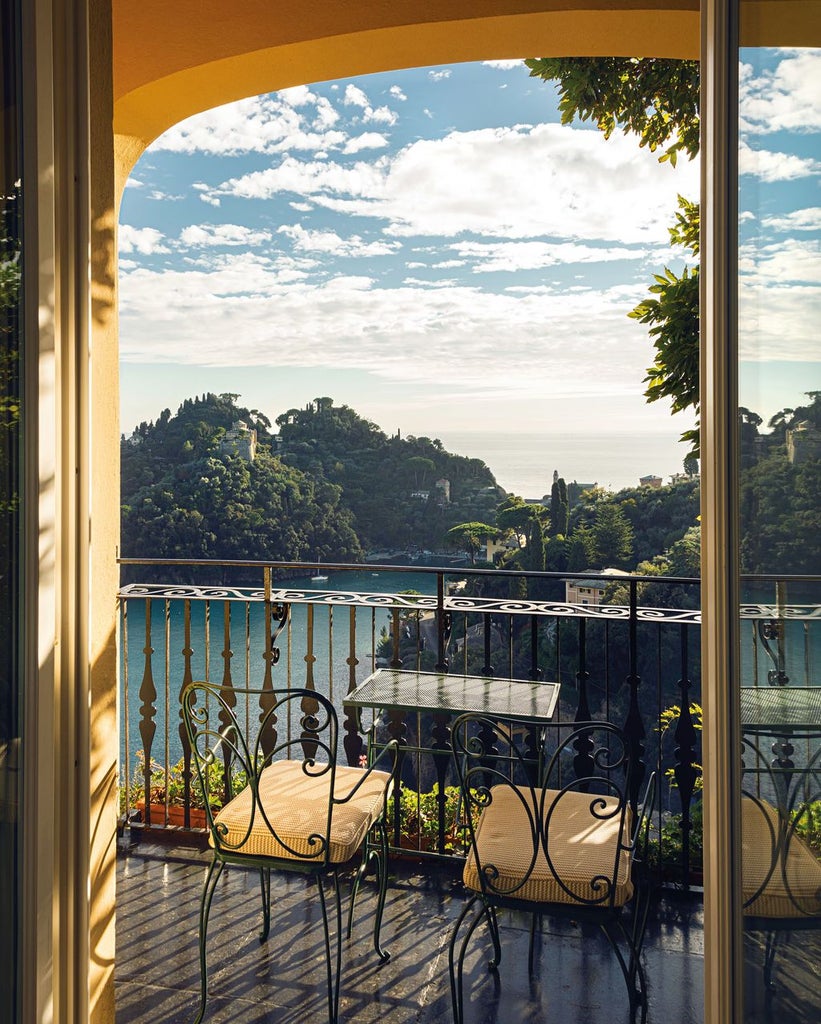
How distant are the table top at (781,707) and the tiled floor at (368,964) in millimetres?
1357

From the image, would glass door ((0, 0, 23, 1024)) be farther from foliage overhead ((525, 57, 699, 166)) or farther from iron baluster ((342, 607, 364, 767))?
foliage overhead ((525, 57, 699, 166))

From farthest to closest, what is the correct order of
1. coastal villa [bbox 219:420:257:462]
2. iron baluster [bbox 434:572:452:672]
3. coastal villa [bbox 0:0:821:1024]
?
coastal villa [bbox 219:420:257:462]
iron baluster [bbox 434:572:452:672]
coastal villa [bbox 0:0:821:1024]

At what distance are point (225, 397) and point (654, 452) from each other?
637 cm

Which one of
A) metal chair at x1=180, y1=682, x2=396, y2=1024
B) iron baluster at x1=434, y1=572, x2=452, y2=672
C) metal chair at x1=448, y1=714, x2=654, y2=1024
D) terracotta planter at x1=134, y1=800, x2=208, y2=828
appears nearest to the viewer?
metal chair at x1=448, y1=714, x2=654, y2=1024

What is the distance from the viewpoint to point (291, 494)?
11.1m

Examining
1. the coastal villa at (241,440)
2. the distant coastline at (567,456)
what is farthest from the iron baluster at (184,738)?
the coastal villa at (241,440)

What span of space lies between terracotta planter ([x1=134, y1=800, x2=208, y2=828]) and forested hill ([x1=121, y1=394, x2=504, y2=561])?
7.31 metres

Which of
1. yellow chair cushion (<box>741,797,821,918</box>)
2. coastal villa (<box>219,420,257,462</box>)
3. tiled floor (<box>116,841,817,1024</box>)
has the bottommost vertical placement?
tiled floor (<box>116,841,817,1024</box>)

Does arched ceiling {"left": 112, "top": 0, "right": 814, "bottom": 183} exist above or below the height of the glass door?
above

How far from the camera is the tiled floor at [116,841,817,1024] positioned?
198 centimetres

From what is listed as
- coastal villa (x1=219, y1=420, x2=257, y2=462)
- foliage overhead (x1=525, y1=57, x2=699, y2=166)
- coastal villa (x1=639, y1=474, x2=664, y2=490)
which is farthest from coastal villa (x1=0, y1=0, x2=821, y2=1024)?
coastal villa (x1=219, y1=420, x2=257, y2=462)

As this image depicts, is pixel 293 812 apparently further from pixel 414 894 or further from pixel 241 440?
pixel 241 440

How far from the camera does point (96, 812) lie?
1444mm

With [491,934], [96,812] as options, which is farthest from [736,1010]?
[491,934]
